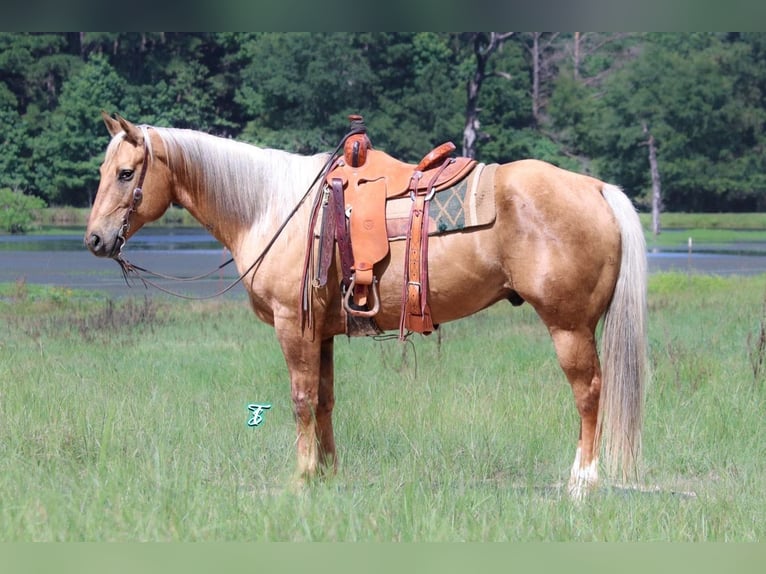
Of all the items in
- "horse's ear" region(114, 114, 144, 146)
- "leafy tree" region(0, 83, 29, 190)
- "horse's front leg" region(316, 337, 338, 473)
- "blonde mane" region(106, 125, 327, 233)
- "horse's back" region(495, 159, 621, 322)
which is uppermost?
"leafy tree" region(0, 83, 29, 190)

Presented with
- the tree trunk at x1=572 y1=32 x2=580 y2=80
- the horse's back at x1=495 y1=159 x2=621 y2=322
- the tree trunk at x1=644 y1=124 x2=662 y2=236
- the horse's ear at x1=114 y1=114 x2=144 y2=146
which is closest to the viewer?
the horse's back at x1=495 y1=159 x2=621 y2=322

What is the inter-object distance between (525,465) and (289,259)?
1565 mm

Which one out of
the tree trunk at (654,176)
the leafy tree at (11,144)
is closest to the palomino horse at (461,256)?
the leafy tree at (11,144)

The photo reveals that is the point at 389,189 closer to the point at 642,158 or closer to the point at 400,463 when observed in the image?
the point at 400,463

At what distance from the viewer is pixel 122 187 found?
13.6 ft

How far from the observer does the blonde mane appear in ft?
14.0

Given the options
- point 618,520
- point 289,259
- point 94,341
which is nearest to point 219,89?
point 94,341

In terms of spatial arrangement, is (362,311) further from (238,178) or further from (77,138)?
(77,138)

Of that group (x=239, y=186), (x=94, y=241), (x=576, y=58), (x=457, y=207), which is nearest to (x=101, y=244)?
(x=94, y=241)

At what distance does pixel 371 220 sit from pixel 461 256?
0.43 metres

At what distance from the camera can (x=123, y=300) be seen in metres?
10.8

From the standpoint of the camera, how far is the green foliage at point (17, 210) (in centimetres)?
1212

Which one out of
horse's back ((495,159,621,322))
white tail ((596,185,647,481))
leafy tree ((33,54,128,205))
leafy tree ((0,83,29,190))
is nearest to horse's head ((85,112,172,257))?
horse's back ((495,159,621,322))

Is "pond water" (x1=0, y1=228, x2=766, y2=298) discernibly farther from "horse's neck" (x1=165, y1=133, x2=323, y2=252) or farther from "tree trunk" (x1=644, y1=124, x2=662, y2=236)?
"horse's neck" (x1=165, y1=133, x2=323, y2=252)
